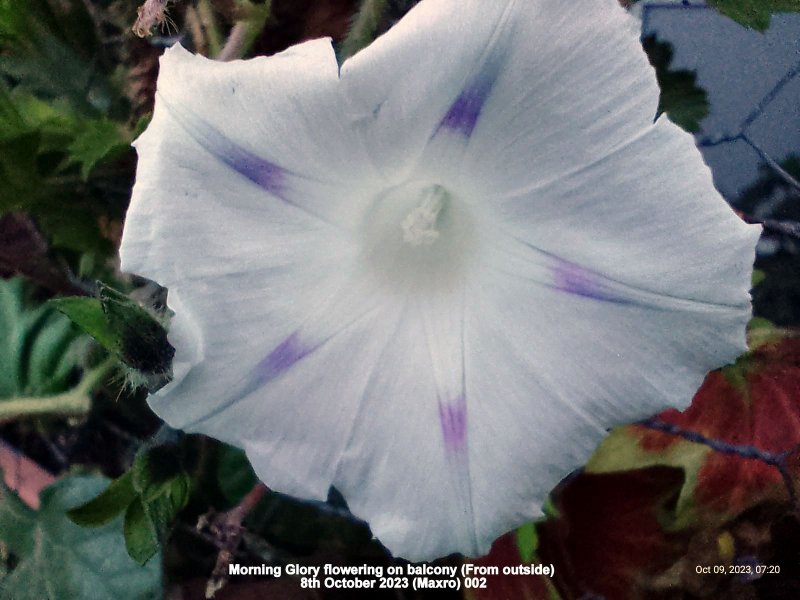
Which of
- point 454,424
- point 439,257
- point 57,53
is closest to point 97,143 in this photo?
point 57,53

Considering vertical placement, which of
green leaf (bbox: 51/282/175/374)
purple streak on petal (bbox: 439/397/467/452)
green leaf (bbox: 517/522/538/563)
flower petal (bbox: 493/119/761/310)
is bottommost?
green leaf (bbox: 517/522/538/563)

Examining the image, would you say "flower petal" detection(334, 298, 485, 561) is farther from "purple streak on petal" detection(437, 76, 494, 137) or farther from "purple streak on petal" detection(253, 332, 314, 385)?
"purple streak on petal" detection(437, 76, 494, 137)

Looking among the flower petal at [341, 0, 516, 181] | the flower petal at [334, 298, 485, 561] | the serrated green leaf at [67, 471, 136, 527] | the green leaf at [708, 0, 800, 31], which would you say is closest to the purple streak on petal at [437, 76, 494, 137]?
the flower petal at [341, 0, 516, 181]

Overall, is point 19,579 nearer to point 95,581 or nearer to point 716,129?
point 95,581

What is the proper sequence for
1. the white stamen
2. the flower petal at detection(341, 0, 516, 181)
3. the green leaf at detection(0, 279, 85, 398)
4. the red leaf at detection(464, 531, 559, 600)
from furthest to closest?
the green leaf at detection(0, 279, 85, 398) < the red leaf at detection(464, 531, 559, 600) < the white stamen < the flower petal at detection(341, 0, 516, 181)

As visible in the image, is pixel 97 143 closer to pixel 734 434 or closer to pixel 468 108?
pixel 468 108

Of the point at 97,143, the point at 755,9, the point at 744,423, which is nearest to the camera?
the point at 755,9
